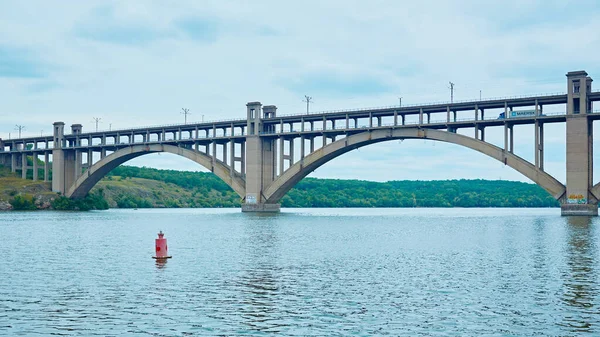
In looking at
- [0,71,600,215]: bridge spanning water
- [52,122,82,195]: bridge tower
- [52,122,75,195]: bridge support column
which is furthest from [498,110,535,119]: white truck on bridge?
[52,122,75,195]: bridge support column

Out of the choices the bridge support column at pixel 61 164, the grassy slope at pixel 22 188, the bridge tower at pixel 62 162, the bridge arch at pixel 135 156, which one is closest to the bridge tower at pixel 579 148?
the bridge arch at pixel 135 156

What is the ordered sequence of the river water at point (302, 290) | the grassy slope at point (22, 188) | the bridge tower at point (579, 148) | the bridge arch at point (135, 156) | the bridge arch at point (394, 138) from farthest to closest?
the grassy slope at point (22, 188) < the bridge arch at point (135, 156) < the bridge arch at point (394, 138) < the bridge tower at point (579, 148) < the river water at point (302, 290)

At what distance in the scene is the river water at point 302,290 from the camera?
18.6 meters

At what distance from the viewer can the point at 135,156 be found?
129625mm

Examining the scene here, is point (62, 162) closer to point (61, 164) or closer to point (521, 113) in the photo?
point (61, 164)

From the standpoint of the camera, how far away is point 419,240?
50.2m

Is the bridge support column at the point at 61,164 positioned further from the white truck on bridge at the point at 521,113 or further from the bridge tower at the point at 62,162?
the white truck on bridge at the point at 521,113

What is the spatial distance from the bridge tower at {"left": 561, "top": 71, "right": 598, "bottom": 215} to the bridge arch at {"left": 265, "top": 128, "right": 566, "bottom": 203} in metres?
2.03

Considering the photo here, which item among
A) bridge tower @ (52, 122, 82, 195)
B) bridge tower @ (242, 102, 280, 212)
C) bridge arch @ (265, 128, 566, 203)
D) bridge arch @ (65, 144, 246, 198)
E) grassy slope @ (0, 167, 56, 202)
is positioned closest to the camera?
bridge arch @ (265, 128, 566, 203)

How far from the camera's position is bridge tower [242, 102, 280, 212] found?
354 feet

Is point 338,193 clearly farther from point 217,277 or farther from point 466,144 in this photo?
point 217,277

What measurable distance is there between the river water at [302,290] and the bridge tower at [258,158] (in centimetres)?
6387

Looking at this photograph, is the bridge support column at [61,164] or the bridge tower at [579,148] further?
the bridge support column at [61,164]

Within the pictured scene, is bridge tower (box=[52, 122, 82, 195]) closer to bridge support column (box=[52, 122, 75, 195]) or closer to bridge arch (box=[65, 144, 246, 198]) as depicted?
bridge support column (box=[52, 122, 75, 195])
